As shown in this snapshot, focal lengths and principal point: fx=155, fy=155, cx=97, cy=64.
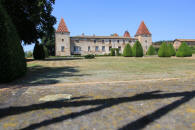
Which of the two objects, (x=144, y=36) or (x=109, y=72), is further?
(x=144, y=36)

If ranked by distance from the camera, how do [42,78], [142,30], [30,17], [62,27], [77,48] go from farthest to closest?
[142,30]
[77,48]
[62,27]
[30,17]
[42,78]

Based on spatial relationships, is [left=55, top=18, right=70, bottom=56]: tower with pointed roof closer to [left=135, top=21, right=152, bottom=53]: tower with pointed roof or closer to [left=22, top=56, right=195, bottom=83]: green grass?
[left=135, top=21, right=152, bottom=53]: tower with pointed roof

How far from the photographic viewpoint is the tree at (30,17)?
63.1 ft

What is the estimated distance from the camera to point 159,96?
3.46 meters

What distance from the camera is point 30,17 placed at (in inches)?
785

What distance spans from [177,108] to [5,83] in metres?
5.76

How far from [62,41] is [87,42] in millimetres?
10238

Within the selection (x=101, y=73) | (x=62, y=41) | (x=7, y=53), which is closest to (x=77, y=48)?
(x=62, y=41)

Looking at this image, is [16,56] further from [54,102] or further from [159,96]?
[159,96]

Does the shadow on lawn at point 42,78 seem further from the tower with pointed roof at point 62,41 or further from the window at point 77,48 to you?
the window at point 77,48

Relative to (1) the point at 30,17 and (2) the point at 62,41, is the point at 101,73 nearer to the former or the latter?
(1) the point at 30,17

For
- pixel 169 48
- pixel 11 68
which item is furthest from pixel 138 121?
pixel 169 48

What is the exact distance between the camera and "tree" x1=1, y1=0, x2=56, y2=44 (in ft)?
63.1

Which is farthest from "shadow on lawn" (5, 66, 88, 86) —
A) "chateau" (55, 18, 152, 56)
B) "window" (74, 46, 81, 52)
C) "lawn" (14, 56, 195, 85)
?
"window" (74, 46, 81, 52)
